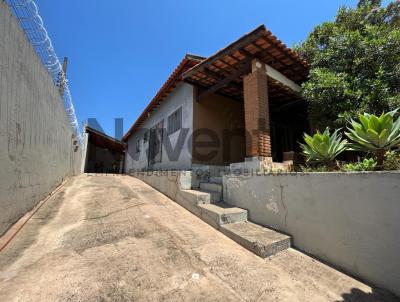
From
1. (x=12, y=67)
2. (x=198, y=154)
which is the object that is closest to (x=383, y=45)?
(x=198, y=154)

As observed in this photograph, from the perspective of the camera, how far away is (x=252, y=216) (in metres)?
3.89

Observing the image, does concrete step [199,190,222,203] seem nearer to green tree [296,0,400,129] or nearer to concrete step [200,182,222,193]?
concrete step [200,182,222,193]

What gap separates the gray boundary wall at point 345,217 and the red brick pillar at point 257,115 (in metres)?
1.19

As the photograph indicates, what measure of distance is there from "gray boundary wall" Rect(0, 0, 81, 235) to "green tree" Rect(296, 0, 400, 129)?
589 centimetres

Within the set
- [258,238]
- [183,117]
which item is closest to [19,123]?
[258,238]

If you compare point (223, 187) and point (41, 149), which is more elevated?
point (41, 149)

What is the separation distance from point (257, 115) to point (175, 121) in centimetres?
421

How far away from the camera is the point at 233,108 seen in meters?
7.57

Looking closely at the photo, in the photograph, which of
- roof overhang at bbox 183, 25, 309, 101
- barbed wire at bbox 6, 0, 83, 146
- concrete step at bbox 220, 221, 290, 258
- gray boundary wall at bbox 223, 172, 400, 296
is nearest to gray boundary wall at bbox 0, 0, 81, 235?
barbed wire at bbox 6, 0, 83, 146

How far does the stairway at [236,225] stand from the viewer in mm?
2877

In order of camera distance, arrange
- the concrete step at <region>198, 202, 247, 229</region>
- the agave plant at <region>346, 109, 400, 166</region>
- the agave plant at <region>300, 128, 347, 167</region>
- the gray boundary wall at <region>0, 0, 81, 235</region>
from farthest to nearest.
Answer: the concrete step at <region>198, 202, 247, 229</region> < the agave plant at <region>300, 128, 347, 167</region> < the gray boundary wall at <region>0, 0, 81, 235</region> < the agave plant at <region>346, 109, 400, 166</region>

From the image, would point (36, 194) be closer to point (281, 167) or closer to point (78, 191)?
point (78, 191)

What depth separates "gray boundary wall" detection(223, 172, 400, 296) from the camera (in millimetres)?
2145

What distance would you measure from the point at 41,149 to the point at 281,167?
5530 mm
